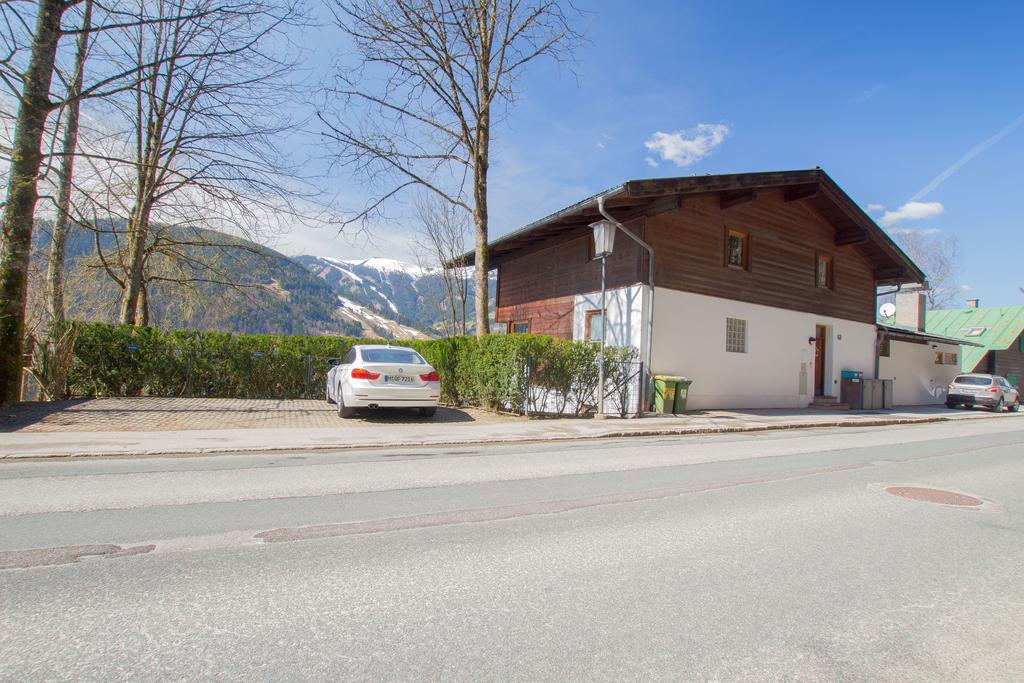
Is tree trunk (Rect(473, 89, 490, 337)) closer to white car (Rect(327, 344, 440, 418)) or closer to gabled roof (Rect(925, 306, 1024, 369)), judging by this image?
white car (Rect(327, 344, 440, 418))

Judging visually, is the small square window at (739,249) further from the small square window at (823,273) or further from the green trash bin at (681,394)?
the green trash bin at (681,394)

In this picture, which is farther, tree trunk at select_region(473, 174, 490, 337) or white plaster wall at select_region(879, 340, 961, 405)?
white plaster wall at select_region(879, 340, 961, 405)

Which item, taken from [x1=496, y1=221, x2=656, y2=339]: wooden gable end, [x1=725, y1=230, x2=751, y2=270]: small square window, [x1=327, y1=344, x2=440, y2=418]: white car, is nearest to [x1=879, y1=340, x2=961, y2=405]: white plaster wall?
[x1=725, y1=230, x2=751, y2=270]: small square window

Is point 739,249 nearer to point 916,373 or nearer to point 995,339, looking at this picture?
point 916,373

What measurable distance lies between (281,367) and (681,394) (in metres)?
11.2

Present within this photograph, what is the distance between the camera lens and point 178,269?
835 inches

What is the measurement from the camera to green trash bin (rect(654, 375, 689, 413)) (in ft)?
49.3

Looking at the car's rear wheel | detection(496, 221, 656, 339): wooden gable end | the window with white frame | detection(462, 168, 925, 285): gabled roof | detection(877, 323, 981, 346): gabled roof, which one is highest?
detection(462, 168, 925, 285): gabled roof

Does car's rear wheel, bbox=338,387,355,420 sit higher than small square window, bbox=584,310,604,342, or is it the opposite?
small square window, bbox=584,310,604,342

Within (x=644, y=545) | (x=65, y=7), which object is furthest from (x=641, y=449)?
(x=65, y=7)

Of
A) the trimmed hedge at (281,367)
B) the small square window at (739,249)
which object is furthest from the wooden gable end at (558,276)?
the small square window at (739,249)

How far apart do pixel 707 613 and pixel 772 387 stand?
1737cm

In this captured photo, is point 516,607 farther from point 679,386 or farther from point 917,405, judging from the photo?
point 917,405

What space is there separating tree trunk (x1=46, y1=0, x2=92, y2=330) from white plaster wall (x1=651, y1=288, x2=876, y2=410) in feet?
47.0
